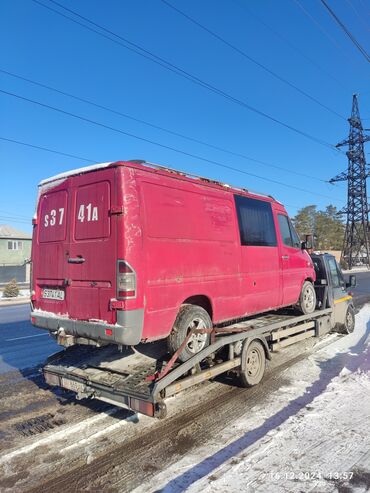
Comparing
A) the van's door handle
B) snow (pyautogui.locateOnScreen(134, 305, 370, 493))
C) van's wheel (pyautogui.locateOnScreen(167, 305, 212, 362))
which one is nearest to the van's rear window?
the van's door handle

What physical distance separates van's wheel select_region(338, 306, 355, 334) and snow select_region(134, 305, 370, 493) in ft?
12.5

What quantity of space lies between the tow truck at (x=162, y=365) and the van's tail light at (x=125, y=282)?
0.88m

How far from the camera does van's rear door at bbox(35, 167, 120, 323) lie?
14.7ft

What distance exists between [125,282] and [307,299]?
5.25 metres

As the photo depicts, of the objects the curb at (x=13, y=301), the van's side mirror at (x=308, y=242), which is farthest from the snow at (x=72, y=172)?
the curb at (x=13, y=301)

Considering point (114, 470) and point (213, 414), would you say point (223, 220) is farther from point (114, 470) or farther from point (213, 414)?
point (114, 470)

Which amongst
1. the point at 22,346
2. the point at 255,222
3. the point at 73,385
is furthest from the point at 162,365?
the point at 22,346

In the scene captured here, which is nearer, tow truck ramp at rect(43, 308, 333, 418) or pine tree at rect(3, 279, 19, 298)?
tow truck ramp at rect(43, 308, 333, 418)

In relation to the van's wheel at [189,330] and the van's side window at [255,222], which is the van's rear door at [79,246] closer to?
the van's wheel at [189,330]

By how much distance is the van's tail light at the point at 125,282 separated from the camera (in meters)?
4.27

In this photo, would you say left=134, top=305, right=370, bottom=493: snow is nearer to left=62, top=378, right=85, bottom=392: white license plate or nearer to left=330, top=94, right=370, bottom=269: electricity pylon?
left=62, top=378, right=85, bottom=392: white license plate

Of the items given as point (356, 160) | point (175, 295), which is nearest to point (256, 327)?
point (175, 295)

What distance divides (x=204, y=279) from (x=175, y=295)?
0.64 meters

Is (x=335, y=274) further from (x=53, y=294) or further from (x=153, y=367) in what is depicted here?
(x=53, y=294)
